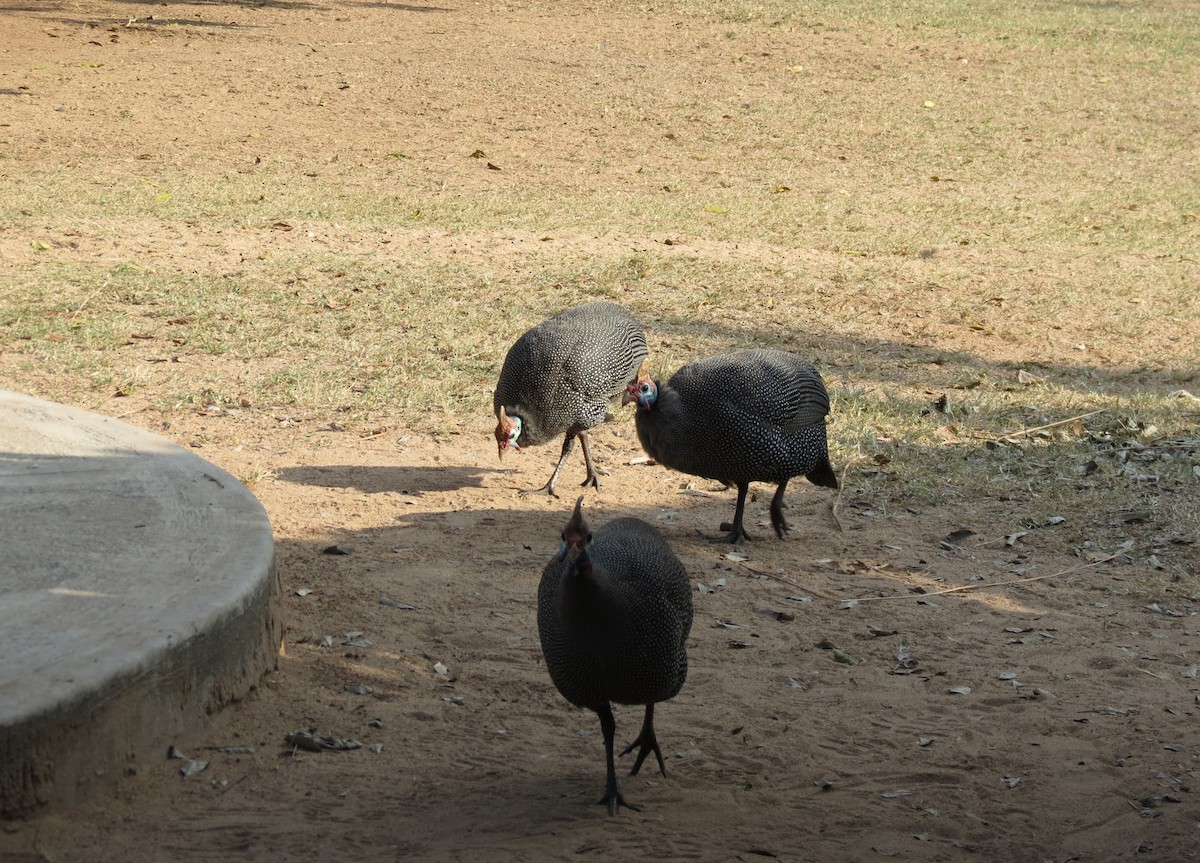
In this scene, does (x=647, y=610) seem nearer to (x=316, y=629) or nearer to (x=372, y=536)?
(x=316, y=629)

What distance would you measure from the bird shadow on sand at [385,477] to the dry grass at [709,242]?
0.63 metres

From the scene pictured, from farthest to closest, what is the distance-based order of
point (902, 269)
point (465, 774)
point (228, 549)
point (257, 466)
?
1. point (902, 269)
2. point (257, 466)
3. point (228, 549)
4. point (465, 774)

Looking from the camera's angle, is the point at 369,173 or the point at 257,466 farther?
the point at 369,173

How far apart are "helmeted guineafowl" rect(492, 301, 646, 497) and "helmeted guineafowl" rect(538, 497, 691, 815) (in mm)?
2360

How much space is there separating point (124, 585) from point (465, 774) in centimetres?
108

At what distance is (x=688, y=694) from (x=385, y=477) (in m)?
2.29

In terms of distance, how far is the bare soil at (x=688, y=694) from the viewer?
3.35m

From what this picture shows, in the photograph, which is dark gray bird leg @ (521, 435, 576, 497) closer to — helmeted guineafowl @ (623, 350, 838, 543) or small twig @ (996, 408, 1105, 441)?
helmeted guineafowl @ (623, 350, 838, 543)

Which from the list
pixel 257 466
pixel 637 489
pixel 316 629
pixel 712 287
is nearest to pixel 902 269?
pixel 712 287

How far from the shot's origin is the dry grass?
6945mm

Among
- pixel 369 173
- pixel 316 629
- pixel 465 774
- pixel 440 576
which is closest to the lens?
pixel 465 774

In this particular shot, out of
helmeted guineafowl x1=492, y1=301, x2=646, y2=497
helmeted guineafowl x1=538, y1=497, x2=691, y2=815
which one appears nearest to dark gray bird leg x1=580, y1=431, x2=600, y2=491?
helmeted guineafowl x1=492, y1=301, x2=646, y2=497

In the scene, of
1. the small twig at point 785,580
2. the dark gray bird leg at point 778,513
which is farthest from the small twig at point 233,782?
the dark gray bird leg at point 778,513

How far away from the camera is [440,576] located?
497cm
